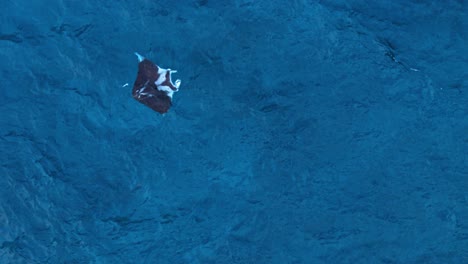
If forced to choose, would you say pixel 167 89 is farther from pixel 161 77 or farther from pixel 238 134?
pixel 238 134

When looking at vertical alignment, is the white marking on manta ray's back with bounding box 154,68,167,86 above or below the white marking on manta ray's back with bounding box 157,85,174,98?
above

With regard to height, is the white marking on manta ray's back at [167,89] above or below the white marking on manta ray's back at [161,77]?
below

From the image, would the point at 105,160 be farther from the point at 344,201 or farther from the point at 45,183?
the point at 344,201

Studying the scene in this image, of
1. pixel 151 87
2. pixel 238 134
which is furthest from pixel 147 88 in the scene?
pixel 238 134
